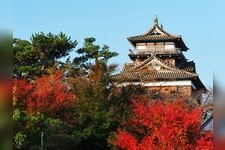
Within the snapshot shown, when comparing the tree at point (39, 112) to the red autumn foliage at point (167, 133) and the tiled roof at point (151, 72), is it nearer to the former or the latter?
the red autumn foliage at point (167, 133)

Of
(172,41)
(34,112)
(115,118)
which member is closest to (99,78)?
(115,118)

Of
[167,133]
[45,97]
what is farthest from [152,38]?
[167,133]

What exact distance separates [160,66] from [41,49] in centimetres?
616

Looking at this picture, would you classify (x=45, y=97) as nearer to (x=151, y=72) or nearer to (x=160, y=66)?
(x=151, y=72)

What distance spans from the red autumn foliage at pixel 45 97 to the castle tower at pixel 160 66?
20.5 feet

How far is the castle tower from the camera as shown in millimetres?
22250

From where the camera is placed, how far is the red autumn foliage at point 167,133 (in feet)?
35.2

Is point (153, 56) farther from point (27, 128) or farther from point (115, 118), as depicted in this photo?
point (27, 128)

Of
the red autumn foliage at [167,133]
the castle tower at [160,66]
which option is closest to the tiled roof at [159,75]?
the castle tower at [160,66]

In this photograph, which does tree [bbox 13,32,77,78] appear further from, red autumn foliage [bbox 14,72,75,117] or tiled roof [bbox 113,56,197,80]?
red autumn foliage [bbox 14,72,75,117]

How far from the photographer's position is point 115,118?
13.5m

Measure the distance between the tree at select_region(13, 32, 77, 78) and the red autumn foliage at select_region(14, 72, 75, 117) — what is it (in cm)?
610

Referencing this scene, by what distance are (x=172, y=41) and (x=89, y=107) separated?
1316 cm

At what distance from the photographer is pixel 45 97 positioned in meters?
13.0
